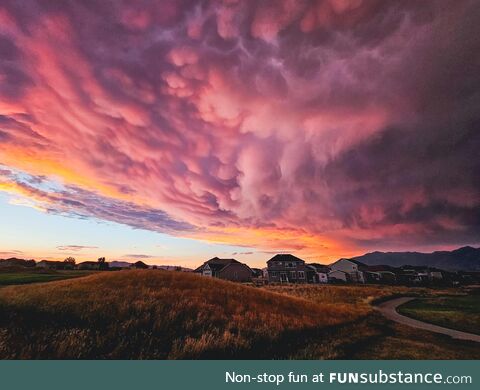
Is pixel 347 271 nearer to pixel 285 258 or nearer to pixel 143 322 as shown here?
pixel 285 258

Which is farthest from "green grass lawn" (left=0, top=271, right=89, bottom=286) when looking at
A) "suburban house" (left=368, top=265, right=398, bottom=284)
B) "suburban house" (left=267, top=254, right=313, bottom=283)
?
"suburban house" (left=368, top=265, right=398, bottom=284)

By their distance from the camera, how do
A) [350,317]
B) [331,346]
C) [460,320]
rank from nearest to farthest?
[331,346], [350,317], [460,320]

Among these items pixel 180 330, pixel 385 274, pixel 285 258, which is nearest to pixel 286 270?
pixel 285 258

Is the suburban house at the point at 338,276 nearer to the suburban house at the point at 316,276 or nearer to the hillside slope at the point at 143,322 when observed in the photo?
the suburban house at the point at 316,276

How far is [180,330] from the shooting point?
11664 millimetres

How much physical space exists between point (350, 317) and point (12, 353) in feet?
61.4

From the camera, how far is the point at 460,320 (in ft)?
66.4

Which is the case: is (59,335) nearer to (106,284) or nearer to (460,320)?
(106,284)

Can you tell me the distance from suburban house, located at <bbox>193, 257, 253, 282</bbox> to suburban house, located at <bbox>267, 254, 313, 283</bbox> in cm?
806

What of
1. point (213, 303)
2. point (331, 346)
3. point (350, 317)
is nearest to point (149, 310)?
point (213, 303)

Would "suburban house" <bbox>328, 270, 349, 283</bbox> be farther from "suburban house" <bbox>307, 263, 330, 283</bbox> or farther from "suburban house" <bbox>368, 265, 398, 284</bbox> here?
"suburban house" <bbox>368, 265, 398, 284</bbox>

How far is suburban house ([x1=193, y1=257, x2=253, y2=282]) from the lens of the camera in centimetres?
8488

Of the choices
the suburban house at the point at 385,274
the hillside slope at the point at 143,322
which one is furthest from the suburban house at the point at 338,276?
the hillside slope at the point at 143,322
